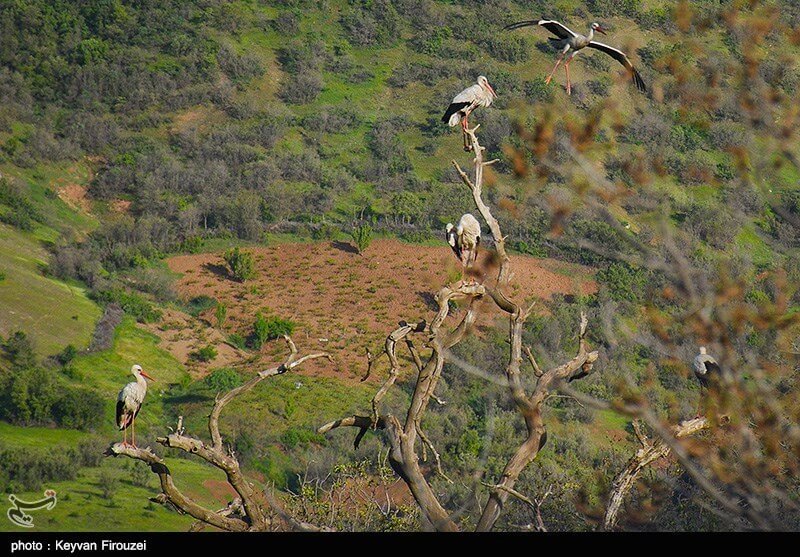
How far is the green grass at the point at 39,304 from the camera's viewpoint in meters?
34.8

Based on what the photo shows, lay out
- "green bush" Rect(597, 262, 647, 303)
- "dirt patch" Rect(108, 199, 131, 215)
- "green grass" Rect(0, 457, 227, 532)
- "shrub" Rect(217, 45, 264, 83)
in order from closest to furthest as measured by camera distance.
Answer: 1. "green grass" Rect(0, 457, 227, 532)
2. "green bush" Rect(597, 262, 647, 303)
3. "dirt patch" Rect(108, 199, 131, 215)
4. "shrub" Rect(217, 45, 264, 83)

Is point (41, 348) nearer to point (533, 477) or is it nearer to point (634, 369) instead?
→ point (533, 477)

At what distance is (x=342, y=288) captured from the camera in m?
43.1

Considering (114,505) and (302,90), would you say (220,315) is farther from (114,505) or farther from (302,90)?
(302,90)

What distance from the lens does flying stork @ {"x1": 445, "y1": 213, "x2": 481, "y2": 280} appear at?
14125 millimetres

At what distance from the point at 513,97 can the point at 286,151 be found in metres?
13.6

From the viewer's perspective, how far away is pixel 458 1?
73.3 m

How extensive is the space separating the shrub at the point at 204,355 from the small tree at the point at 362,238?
10.4 meters

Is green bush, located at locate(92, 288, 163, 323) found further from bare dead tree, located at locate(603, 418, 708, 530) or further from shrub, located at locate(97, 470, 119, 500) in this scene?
bare dead tree, located at locate(603, 418, 708, 530)

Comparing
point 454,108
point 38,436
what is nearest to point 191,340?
point 38,436

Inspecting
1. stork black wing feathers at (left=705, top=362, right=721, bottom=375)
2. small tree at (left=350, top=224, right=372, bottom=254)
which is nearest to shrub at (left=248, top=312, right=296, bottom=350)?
small tree at (left=350, top=224, right=372, bottom=254)

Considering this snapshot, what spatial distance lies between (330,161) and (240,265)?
42.3ft

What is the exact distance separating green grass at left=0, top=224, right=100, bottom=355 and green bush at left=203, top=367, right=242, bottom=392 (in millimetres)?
4337

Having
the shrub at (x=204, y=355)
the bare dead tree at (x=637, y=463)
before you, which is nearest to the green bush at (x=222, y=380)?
the shrub at (x=204, y=355)
